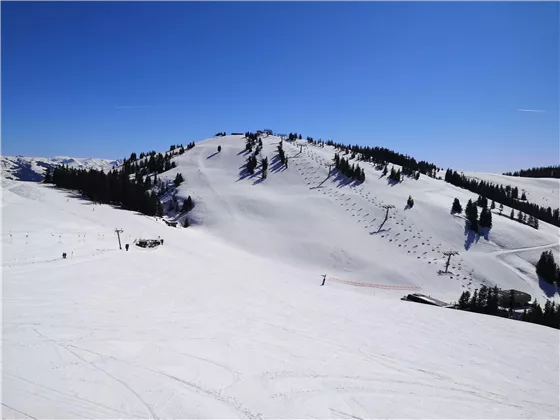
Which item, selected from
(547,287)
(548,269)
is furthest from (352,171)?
(547,287)

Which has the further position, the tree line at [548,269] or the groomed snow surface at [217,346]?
the tree line at [548,269]

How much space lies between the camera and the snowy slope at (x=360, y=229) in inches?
2053

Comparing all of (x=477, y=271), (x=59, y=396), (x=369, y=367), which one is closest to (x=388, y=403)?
(x=369, y=367)

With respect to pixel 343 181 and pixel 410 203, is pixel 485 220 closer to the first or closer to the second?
pixel 410 203

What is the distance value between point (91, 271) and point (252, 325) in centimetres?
1319

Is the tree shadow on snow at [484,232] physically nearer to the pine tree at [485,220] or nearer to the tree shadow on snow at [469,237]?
the pine tree at [485,220]

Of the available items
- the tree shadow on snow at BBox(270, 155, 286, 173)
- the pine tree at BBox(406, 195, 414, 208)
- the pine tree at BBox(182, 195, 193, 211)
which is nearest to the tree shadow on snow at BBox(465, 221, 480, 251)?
the pine tree at BBox(406, 195, 414, 208)

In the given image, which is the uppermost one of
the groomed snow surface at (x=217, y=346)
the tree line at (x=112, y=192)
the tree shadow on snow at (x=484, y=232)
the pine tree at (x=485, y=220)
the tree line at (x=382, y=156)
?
the tree line at (x=382, y=156)

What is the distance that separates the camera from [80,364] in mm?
9547

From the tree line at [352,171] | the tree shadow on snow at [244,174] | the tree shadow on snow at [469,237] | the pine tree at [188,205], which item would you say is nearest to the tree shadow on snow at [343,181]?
the tree line at [352,171]

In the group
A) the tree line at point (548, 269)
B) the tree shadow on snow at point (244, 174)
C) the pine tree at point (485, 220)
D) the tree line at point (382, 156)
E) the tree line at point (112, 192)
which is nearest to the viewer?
the tree line at point (548, 269)

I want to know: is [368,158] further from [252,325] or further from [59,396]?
[59,396]

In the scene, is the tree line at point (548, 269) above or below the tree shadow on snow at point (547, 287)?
above

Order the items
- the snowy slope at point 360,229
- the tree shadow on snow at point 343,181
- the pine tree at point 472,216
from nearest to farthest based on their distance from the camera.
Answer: the snowy slope at point 360,229
the pine tree at point 472,216
the tree shadow on snow at point 343,181
